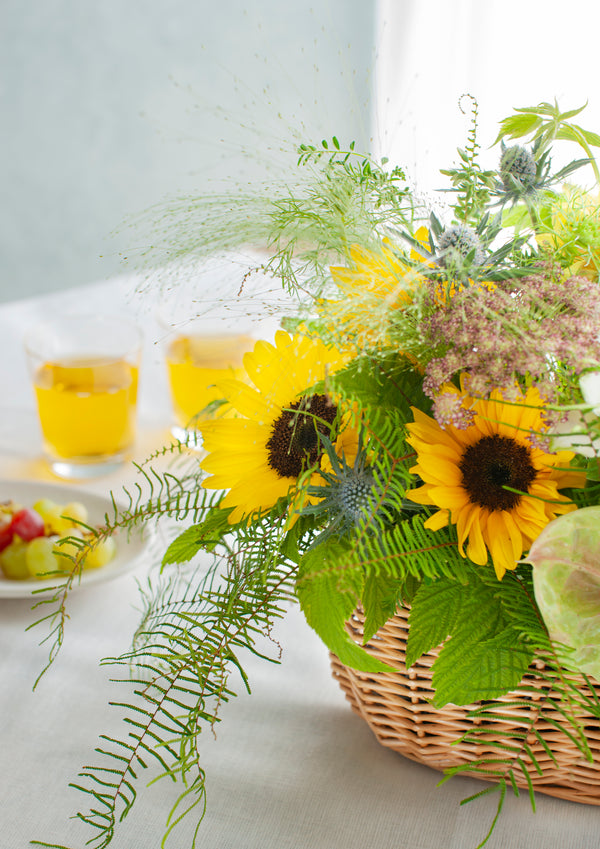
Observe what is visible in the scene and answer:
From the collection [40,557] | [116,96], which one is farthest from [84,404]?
[116,96]

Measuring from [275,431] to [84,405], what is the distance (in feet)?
1.36

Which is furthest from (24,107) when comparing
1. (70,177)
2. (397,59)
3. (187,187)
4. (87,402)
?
(87,402)

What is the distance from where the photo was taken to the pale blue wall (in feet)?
7.76

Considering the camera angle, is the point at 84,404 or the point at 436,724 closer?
Result: the point at 436,724

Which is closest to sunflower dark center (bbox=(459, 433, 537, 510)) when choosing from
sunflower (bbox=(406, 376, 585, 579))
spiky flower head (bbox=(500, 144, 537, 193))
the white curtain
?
sunflower (bbox=(406, 376, 585, 579))

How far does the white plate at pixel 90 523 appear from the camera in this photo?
54 cm

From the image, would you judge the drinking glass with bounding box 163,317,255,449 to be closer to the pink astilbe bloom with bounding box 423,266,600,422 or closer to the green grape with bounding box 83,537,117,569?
the green grape with bounding box 83,537,117,569

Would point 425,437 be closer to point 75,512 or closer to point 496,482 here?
point 496,482

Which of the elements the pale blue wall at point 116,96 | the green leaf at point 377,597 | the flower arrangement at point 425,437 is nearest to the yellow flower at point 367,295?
the flower arrangement at point 425,437

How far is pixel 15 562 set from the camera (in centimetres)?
56

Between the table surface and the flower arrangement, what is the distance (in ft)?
0.08

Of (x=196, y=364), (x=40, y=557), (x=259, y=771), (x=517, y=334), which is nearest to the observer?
(x=517, y=334)

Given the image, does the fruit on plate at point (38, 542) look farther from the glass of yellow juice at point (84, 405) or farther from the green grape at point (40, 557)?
the glass of yellow juice at point (84, 405)

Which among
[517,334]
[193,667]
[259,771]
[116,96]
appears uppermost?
[116,96]
